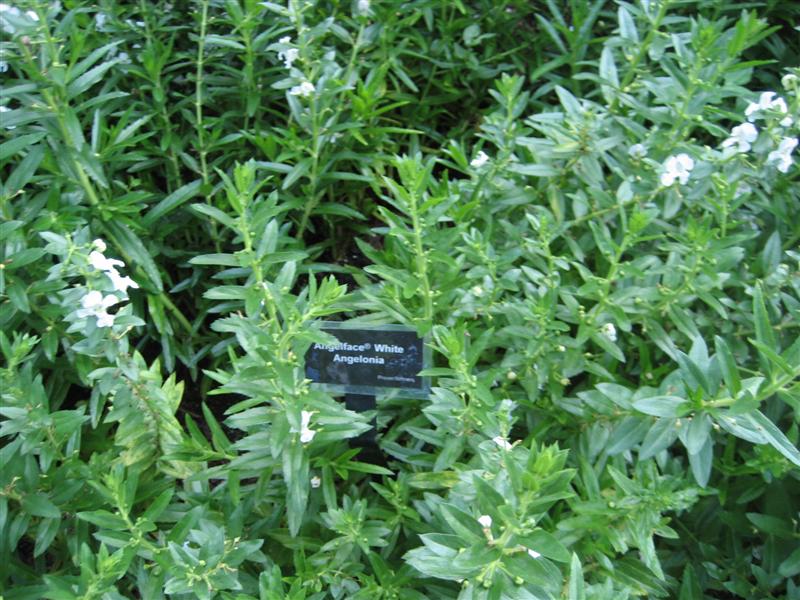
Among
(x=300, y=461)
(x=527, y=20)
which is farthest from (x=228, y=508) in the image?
(x=527, y=20)

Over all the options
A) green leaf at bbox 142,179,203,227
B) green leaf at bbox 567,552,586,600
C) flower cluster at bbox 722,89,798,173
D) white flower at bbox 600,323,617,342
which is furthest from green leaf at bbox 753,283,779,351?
green leaf at bbox 142,179,203,227

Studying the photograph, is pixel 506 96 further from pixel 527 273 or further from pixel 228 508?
pixel 228 508

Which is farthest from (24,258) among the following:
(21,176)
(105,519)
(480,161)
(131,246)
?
(480,161)

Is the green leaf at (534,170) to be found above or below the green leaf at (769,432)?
above

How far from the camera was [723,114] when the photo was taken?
2432 mm

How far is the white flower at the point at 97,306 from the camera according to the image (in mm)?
1844

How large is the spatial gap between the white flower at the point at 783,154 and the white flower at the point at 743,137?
0.07m

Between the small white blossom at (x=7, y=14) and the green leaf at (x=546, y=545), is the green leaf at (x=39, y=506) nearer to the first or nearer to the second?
the green leaf at (x=546, y=545)

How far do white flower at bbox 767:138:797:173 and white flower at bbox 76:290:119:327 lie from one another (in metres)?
1.88

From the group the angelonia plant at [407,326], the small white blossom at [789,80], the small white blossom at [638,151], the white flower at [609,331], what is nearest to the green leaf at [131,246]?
the angelonia plant at [407,326]

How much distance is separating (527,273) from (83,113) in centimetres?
181

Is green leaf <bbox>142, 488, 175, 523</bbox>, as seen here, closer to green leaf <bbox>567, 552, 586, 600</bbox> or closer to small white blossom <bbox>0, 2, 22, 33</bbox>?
green leaf <bbox>567, 552, 586, 600</bbox>

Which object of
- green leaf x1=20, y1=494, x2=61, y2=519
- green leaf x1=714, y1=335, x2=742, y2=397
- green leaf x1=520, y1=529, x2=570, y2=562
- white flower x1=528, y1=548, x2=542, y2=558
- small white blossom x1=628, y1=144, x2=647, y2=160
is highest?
small white blossom x1=628, y1=144, x2=647, y2=160

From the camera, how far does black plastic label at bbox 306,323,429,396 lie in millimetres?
2002
